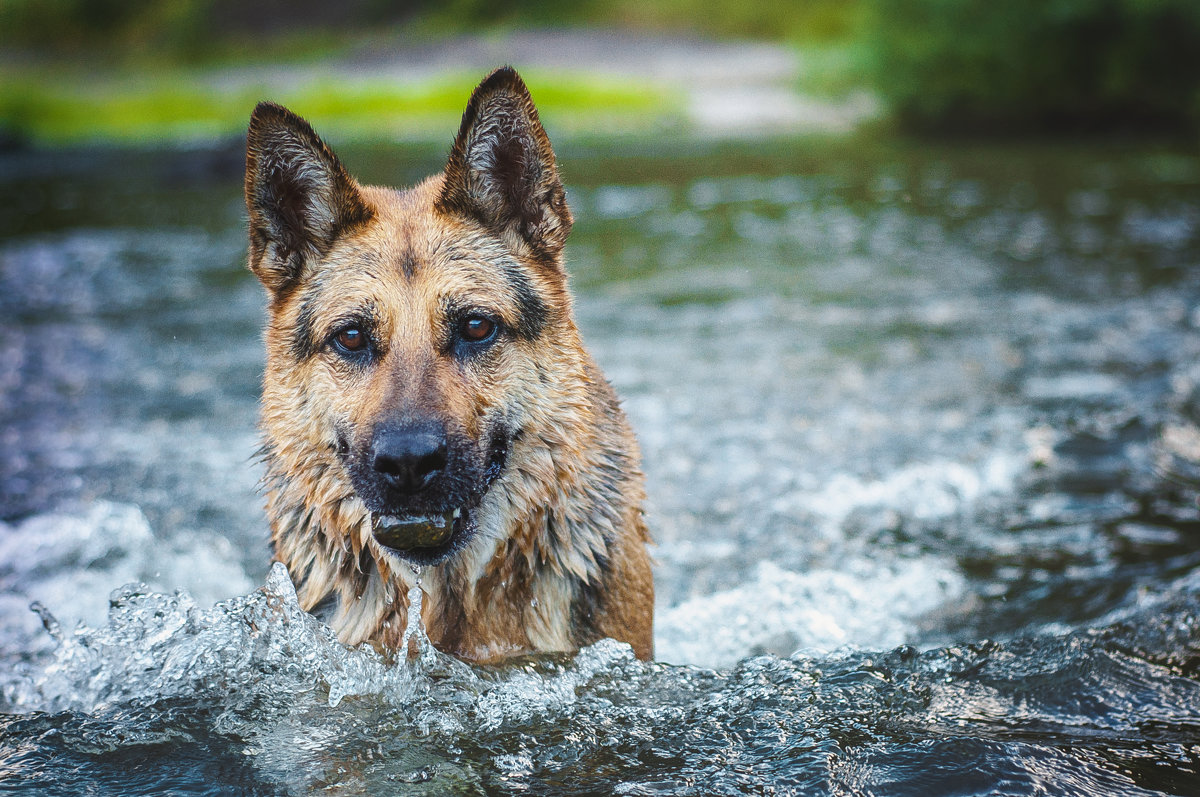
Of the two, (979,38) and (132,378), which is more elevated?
(979,38)

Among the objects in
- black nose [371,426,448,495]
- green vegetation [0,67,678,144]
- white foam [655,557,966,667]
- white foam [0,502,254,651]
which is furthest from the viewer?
green vegetation [0,67,678,144]

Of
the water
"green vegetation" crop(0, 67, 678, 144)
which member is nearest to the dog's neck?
the water

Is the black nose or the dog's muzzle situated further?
the dog's muzzle

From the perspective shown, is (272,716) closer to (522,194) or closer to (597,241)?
(522,194)

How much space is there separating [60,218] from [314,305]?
16.3m

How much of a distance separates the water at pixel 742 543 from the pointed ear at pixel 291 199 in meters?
1.31

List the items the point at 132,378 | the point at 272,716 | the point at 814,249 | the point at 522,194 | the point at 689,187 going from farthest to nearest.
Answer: the point at 689,187 < the point at 814,249 < the point at 132,378 < the point at 522,194 < the point at 272,716

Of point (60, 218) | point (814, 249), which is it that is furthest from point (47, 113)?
point (814, 249)

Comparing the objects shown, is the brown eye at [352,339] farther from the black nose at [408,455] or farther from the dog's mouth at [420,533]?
the dog's mouth at [420,533]

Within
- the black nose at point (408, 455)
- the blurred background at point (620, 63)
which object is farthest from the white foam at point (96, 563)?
the blurred background at point (620, 63)

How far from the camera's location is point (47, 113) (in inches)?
1560

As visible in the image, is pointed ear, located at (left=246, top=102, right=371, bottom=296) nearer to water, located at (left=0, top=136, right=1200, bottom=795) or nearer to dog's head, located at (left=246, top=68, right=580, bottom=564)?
dog's head, located at (left=246, top=68, right=580, bottom=564)

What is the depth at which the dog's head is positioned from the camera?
139 inches

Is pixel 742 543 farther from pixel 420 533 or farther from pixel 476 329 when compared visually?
pixel 420 533
